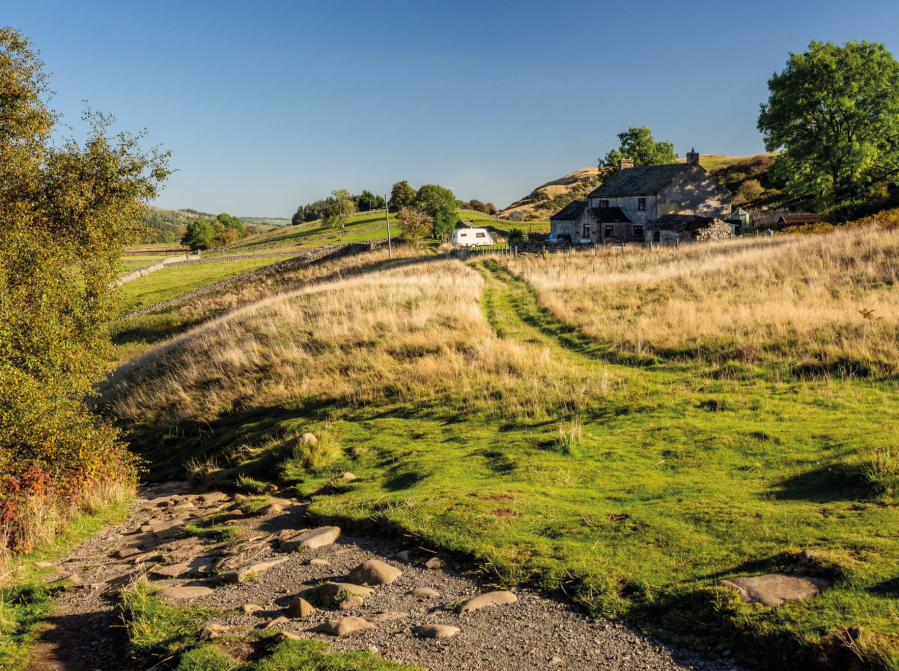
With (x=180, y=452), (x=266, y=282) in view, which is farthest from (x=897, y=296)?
(x=266, y=282)

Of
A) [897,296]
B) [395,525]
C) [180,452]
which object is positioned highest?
[897,296]

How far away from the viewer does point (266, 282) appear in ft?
206

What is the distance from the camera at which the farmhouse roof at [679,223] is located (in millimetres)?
51250

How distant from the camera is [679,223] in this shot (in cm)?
5547

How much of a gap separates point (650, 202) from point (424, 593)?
64278 millimetres

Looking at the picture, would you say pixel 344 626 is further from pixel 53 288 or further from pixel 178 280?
pixel 178 280

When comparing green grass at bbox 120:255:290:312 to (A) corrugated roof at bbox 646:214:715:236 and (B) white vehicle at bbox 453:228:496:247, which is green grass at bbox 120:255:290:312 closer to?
(B) white vehicle at bbox 453:228:496:247

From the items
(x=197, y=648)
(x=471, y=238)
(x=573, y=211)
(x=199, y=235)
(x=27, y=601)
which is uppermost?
(x=199, y=235)

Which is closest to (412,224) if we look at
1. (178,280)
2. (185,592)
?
(178,280)

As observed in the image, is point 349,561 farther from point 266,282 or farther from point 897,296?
point 266,282

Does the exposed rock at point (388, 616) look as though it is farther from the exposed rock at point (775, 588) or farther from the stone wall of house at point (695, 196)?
the stone wall of house at point (695, 196)

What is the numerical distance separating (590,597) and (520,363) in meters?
10.5

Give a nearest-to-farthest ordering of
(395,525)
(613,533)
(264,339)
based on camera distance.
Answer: (613,533)
(395,525)
(264,339)

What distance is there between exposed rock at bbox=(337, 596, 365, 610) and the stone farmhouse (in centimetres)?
5720
